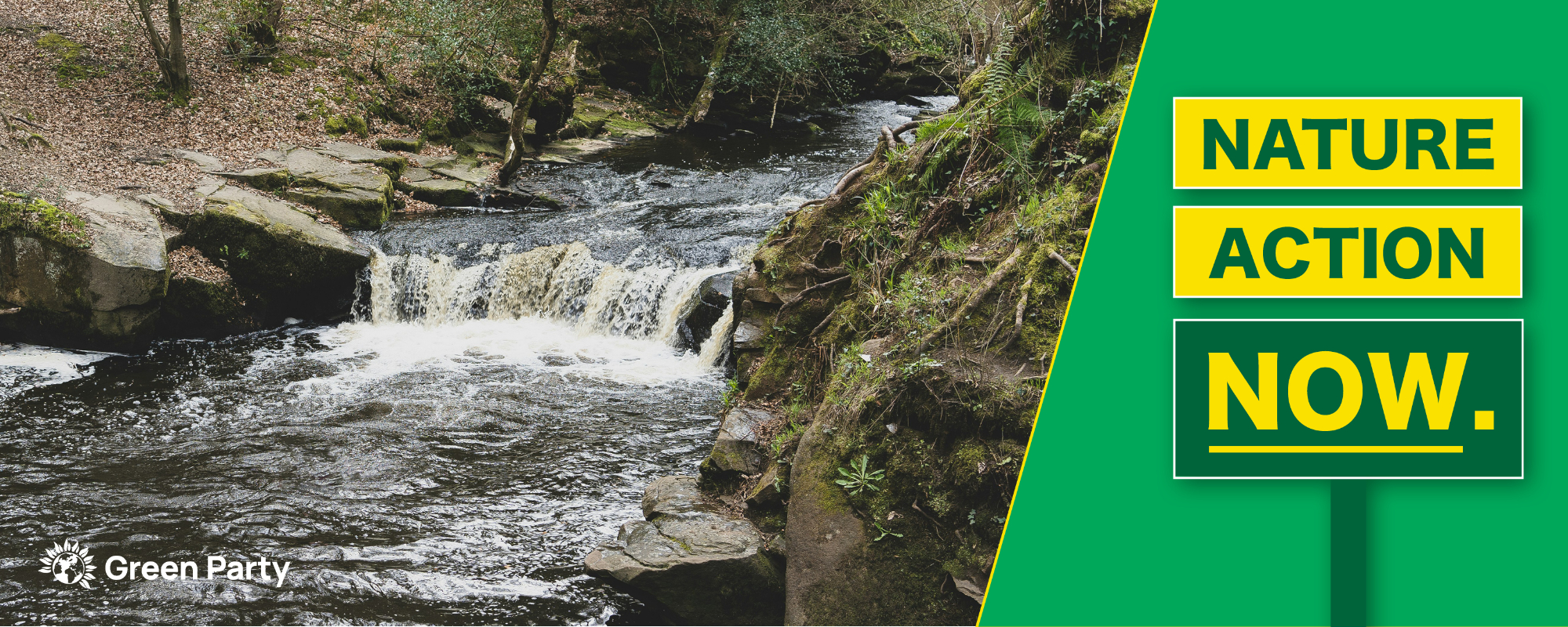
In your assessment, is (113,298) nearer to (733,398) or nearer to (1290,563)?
(733,398)

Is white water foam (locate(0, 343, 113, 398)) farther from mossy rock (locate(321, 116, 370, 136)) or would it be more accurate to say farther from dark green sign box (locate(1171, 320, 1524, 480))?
dark green sign box (locate(1171, 320, 1524, 480))

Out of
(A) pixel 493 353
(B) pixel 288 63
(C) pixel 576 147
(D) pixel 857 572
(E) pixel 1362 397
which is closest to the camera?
(E) pixel 1362 397

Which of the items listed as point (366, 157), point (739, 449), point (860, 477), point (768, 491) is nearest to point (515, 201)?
point (366, 157)

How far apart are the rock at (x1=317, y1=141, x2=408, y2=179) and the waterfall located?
3.03 meters

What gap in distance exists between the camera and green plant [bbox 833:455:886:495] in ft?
14.8

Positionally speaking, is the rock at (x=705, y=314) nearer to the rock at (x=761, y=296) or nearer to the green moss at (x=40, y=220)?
the rock at (x=761, y=296)

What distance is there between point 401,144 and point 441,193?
238cm

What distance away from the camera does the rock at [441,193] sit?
14.4 meters

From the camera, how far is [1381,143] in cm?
302

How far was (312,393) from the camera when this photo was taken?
9234 mm

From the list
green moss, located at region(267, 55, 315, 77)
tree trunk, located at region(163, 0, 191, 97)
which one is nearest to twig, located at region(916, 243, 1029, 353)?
tree trunk, located at region(163, 0, 191, 97)

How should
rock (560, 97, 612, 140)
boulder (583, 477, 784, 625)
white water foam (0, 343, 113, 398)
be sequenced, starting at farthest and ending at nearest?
rock (560, 97, 612, 140) → white water foam (0, 343, 113, 398) → boulder (583, 477, 784, 625)

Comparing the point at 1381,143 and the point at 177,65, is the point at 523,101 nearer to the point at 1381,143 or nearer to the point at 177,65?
the point at 177,65

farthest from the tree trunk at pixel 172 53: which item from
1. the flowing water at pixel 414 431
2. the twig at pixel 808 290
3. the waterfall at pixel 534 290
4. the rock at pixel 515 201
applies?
the twig at pixel 808 290
